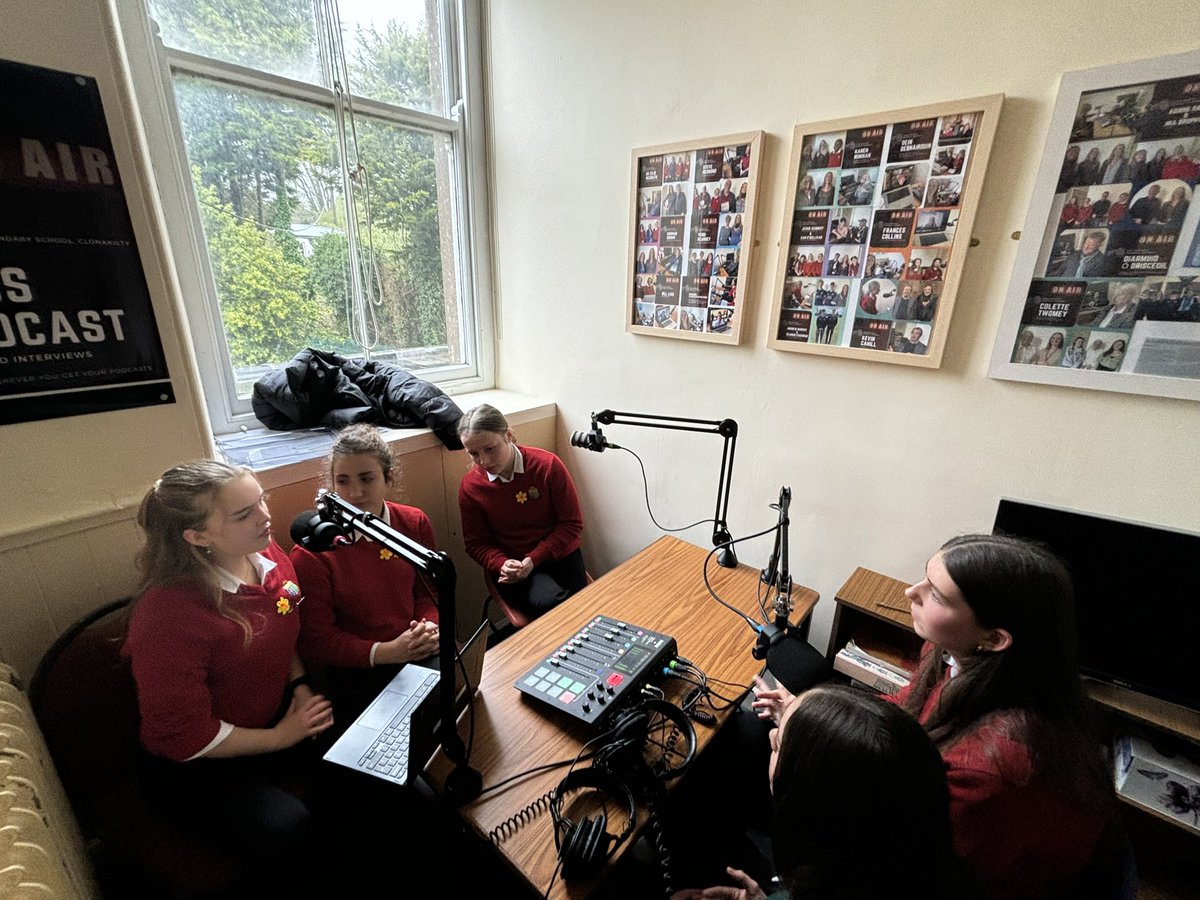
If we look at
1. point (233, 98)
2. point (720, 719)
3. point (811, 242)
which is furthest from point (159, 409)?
point (811, 242)

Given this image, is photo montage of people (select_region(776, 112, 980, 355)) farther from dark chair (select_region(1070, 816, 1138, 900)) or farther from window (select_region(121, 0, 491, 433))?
window (select_region(121, 0, 491, 433))

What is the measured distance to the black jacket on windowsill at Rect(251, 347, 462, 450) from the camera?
6.15ft

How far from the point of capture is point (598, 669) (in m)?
1.12

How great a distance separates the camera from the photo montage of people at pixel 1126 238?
3.65 feet

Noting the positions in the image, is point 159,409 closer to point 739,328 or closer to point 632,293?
point 632,293

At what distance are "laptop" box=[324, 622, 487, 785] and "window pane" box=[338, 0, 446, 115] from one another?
7.19 ft

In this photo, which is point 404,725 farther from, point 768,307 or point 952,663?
point 768,307

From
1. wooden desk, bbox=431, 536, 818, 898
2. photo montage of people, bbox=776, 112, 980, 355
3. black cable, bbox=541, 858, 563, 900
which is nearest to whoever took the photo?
black cable, bbox=541, 858, 563, 900

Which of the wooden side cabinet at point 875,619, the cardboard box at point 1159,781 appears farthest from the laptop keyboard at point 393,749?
the cardboard box at point 1159,781

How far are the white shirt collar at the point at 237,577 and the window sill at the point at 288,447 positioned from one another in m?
0.37

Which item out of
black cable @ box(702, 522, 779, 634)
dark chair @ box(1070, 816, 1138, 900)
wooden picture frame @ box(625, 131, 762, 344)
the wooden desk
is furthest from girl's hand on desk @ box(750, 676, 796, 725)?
wooden picture frame @ box(625, 131, 762, 344)

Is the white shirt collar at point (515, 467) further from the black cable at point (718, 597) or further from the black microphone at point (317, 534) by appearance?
the black microphone at point (317, 534)

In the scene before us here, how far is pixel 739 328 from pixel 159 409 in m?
1.70

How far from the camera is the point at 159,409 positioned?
125cm
